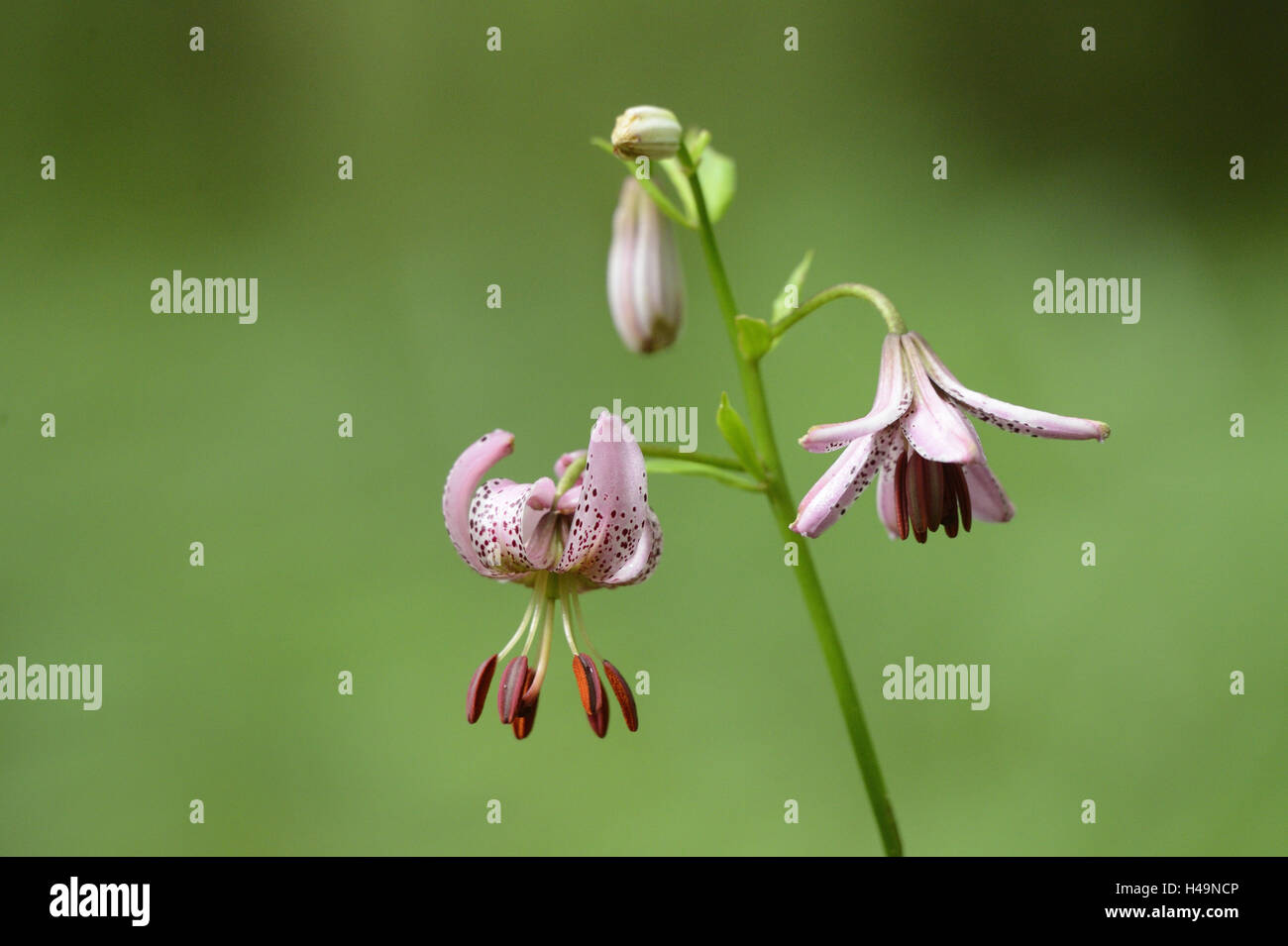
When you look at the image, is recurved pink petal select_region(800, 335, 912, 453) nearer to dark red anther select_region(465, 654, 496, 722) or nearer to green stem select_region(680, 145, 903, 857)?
green stem select_region(680, 145, 903, 857)

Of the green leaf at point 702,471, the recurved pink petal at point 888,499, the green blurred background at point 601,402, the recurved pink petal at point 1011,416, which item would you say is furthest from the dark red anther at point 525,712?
the green blurred background at point 601,402

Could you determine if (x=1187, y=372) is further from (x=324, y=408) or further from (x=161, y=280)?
(x=161, y=280)

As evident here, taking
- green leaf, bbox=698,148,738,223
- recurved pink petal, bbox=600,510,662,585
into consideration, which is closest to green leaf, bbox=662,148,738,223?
Result: green leaf, bbox=698,148,738,223

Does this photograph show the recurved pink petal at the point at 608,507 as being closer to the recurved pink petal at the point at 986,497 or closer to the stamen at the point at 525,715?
the stamen at the point at 525,715

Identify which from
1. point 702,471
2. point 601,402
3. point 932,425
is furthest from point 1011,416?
point 601,402

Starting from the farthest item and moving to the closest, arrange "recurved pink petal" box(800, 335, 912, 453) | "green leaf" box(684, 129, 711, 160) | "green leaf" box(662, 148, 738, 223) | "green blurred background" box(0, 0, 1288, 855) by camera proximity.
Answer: "green blurred background" box(0, 0, 1288, 855)
"green leaf" box(662, 148, 738, 223)
"green leaf" box(684, 129, 711, 160)
"recurved pink petal" box(800, 335, 912, 453)

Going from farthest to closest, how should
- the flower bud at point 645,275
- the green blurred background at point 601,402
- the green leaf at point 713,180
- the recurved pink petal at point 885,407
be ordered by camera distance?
the green blurred background at point 601,402 < the flower bud at point 645,275 < the green leaf at point 713,180 < the recurved pink petal at point 885,407
